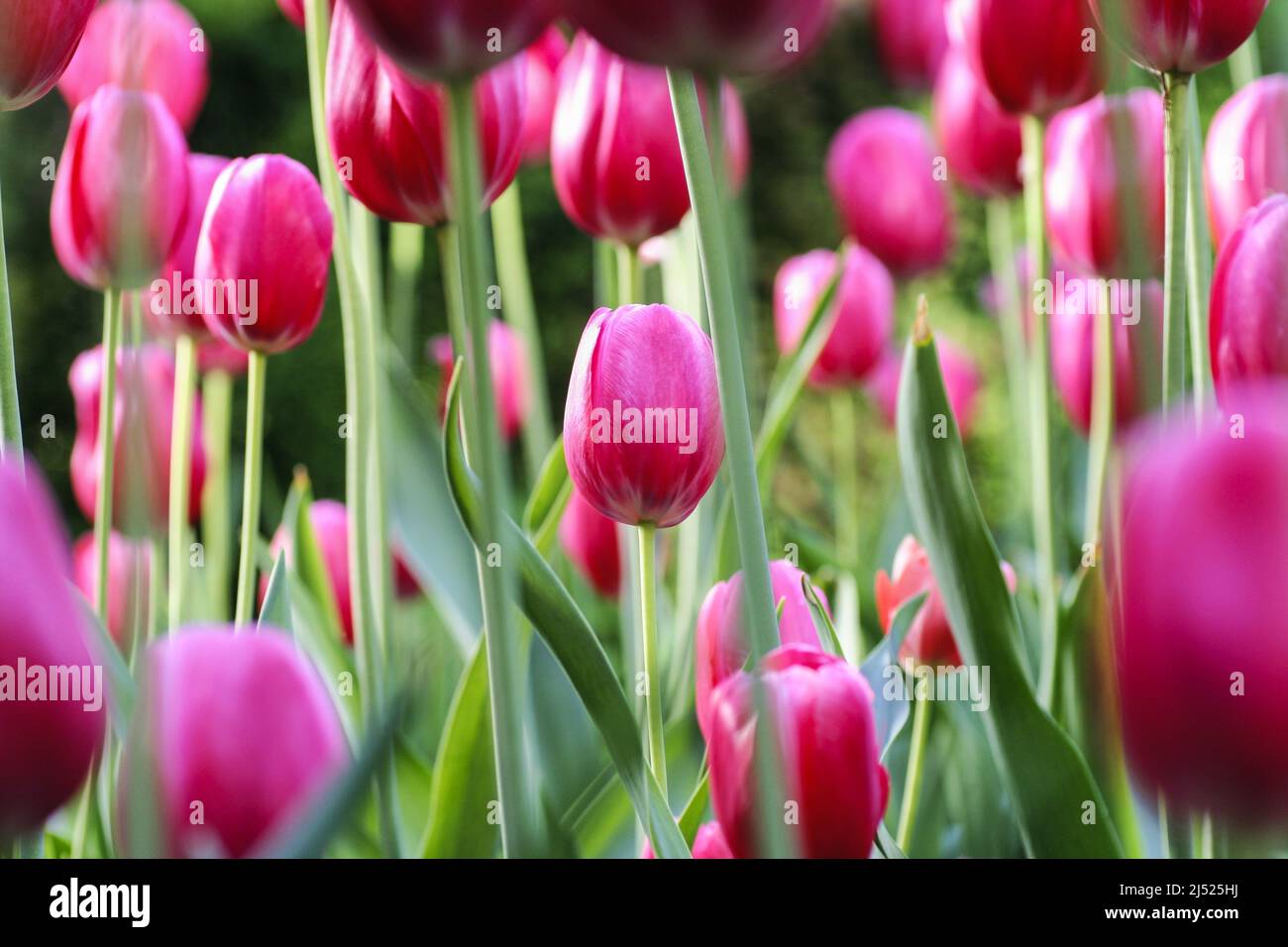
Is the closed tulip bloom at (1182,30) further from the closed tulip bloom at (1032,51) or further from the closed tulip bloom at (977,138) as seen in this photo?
the closed tulip bloom at (977,138)

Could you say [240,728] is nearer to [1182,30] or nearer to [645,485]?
[645,485]

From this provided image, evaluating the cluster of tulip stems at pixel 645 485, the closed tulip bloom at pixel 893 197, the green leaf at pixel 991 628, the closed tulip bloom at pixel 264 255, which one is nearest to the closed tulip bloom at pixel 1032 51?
the cluster of tulip stems at pixel 645 485

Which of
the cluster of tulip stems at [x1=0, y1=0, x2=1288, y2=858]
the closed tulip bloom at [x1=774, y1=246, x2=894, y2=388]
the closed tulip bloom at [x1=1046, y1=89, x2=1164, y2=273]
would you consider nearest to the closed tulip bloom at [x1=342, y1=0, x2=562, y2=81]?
the cluster of tulip stems at [x1=0, y1=0, x2=1288, y2=858]

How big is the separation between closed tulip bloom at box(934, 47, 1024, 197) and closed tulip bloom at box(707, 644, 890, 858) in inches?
16.6

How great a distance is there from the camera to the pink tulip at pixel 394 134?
1.06ft

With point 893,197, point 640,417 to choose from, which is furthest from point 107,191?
point 893,197

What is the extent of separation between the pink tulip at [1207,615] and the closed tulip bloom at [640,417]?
0.13 m

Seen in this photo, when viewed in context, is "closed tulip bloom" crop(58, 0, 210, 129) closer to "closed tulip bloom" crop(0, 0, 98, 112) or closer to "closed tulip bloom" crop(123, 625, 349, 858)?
"closed tulip bloom" crop(0, 0, 98, 112)

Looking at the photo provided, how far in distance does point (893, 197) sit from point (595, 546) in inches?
14.0

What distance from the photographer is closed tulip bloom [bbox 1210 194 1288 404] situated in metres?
0.31

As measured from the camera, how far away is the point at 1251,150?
1.35ft

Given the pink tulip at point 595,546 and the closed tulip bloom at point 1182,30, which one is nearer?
the closed tulip bloom at point 1182,30

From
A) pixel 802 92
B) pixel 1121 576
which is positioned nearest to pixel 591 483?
pixel 1121 576
